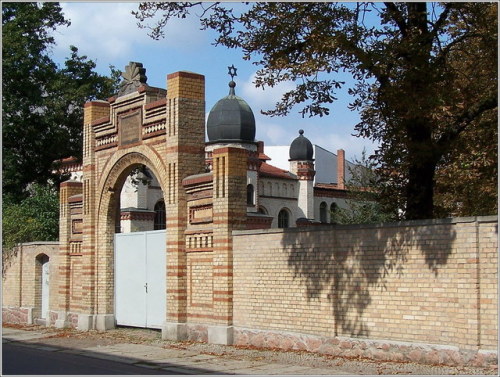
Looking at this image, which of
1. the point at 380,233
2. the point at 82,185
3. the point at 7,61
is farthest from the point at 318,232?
the point at 7,61

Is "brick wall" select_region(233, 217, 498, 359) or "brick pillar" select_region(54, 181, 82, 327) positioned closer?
"brick wall" select_region(233, 217, 498, 359)

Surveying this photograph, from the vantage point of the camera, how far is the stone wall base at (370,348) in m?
12.4

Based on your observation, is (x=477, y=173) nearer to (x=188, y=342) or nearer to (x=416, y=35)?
(x=416, y=35)

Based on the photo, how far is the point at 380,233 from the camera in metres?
14.1

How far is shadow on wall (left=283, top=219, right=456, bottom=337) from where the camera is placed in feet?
43.4

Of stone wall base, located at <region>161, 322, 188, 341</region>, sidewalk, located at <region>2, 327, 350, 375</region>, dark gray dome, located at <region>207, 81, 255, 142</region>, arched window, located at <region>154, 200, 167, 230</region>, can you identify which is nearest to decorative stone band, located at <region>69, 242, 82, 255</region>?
sidewalk, located at <region>2, 327, 350, 375</region>

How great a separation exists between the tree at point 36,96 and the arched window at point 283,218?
23477 millimetres

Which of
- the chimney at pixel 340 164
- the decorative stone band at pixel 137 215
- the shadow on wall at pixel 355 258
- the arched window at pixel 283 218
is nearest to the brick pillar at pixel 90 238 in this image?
the shadow on wall at pixel 355 258

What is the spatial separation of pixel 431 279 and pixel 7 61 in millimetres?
19926

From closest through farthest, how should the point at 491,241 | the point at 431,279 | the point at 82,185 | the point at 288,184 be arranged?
the point at 491,241, the point at 431,279, the point at 82,185, the point at 288,184

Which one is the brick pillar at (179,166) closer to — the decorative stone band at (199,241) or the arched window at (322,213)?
the decorative stone band at (199,241)

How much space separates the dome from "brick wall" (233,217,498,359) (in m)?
38.1

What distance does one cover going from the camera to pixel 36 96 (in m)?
29.2

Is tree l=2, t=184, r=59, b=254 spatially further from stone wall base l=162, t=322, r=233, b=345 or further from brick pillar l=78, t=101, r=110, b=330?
stone wall base l=162, t=322, r=233, b=345
